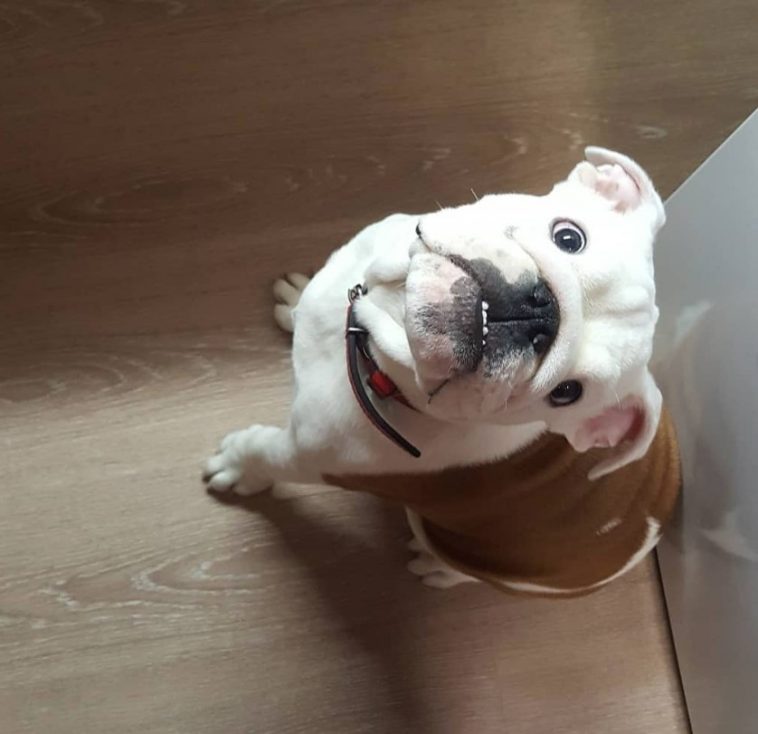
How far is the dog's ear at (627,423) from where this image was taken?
1195 millimetres

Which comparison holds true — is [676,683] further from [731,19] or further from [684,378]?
[731,19]

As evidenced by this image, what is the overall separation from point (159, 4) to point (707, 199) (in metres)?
1.29

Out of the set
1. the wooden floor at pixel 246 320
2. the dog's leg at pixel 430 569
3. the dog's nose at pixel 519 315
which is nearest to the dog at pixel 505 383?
the dog's nose at pixel 519 315

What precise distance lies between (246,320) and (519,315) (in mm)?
1036

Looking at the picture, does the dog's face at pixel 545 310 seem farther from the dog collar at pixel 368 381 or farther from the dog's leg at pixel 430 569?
the dog's leg at pixel 430 569

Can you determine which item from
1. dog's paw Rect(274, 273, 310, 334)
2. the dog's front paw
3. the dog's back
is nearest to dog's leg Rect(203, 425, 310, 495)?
the dog's front paw

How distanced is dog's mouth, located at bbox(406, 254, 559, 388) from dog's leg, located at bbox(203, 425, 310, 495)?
0.53 meters

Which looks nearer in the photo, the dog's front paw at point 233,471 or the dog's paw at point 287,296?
the dog's front paw at point 233,471

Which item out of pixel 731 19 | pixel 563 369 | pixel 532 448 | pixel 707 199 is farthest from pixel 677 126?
pixel 563 369

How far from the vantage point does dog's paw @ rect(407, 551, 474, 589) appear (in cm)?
189

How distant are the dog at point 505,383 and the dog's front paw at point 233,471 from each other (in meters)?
0.09

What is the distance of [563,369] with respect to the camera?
1.07 metres

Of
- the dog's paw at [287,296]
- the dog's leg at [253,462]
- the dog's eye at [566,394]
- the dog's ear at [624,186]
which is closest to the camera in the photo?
the dog's eye at [566,394]

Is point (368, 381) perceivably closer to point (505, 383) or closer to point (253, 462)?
point (505, 383)
